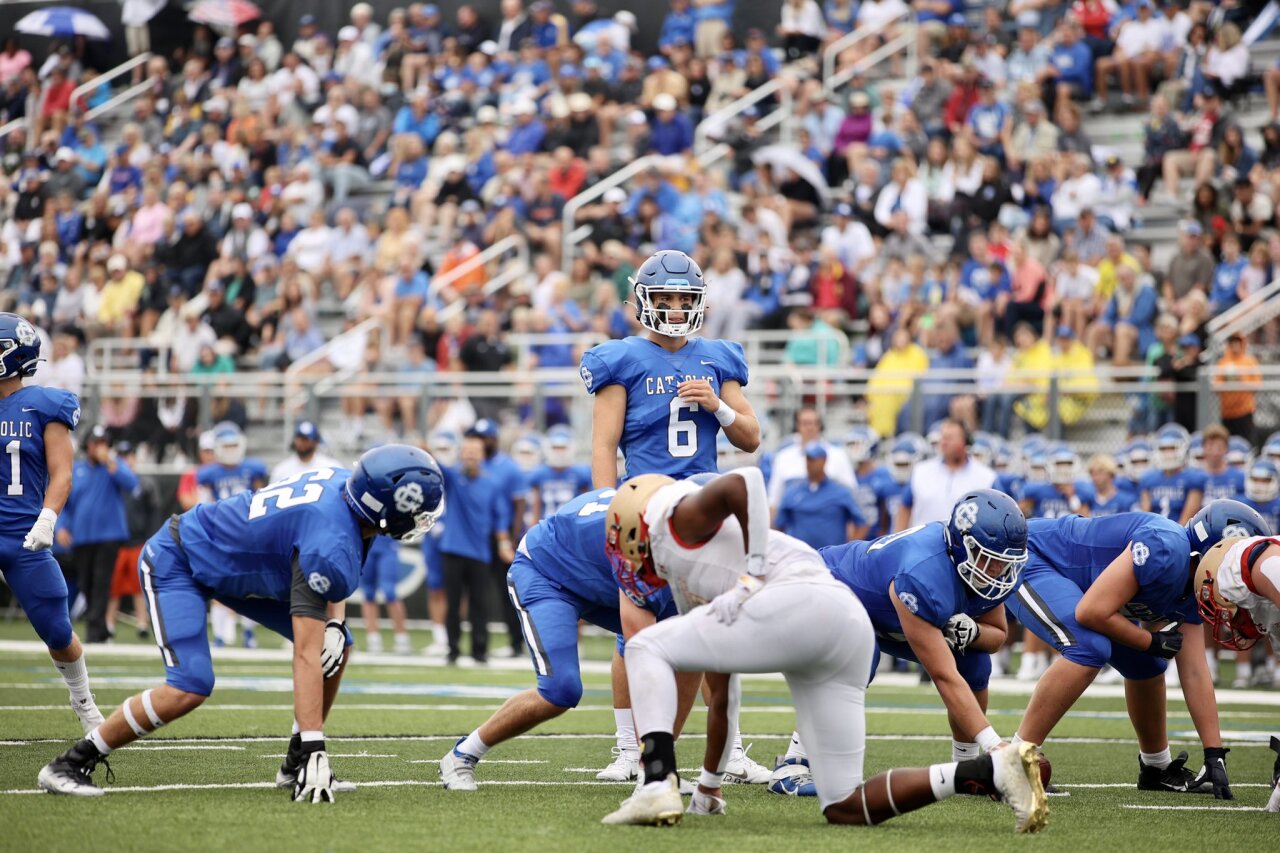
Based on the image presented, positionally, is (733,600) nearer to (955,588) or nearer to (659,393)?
(955,588)

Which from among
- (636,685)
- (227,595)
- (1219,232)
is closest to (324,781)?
(227,595)

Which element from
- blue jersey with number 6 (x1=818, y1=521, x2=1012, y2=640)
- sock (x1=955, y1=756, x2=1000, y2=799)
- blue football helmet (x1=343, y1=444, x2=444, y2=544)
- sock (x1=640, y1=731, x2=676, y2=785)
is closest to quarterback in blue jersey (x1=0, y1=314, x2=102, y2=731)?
blue football helmet (x1=343, y1=444, x2=444, y2=544)

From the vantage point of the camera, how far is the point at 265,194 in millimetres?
22469

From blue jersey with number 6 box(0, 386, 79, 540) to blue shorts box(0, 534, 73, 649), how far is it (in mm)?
127

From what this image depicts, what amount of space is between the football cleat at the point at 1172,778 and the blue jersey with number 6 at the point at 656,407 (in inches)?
91.3

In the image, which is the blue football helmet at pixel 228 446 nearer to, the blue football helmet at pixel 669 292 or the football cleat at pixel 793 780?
the blue football helmet at pixel 669 292

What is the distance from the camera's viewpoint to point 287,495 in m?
6.47

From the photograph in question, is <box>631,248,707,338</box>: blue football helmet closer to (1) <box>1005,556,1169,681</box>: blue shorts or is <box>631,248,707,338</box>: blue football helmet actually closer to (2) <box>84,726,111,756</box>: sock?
(1) <box>1005,556,1169,681</box>: blue shorts

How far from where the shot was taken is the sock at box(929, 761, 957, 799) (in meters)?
5.50

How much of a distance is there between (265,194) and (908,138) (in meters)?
8.78

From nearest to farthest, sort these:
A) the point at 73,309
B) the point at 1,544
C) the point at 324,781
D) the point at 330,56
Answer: the point at 324,781 < the point at 1,544 < the point at 73,309 < the point at 330,56

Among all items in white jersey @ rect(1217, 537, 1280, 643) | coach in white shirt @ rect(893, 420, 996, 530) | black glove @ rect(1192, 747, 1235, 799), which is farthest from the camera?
coach in white shirt @ rect(893, 420, 996, 530)

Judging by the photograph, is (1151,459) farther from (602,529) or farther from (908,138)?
(602,529)

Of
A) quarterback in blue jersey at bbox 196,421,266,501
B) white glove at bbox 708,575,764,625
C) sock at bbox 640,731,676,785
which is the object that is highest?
quarterback in blue jersey at bbox 196,421,266,501
